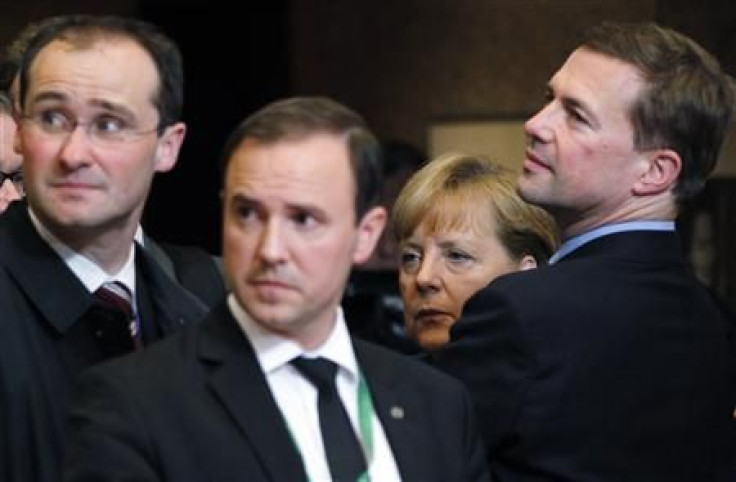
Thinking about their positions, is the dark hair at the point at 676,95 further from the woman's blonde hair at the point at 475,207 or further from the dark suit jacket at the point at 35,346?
the dark suit jacket at the point at 35,346

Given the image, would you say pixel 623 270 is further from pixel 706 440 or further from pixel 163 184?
pixel 163 184

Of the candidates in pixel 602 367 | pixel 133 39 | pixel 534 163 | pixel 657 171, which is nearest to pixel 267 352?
pixel 133 39

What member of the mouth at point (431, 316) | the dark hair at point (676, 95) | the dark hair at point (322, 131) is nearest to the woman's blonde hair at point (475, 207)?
the mouth at point (431, 316)

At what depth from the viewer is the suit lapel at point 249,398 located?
7.81 ft

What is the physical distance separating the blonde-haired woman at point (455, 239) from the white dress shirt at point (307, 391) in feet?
3.23

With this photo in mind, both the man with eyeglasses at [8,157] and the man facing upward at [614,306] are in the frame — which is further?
the man with eyeglasses at [8,157]

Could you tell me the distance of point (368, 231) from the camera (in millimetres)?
2514

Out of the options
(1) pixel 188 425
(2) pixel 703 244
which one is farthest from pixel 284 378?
(2) pixel 703 244

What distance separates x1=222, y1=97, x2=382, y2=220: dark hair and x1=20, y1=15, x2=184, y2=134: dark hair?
32 cm

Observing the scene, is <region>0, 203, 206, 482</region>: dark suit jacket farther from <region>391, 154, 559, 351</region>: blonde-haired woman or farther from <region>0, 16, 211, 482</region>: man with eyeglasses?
<region>391, 154, 559, 351</region>: blonde-haired woman

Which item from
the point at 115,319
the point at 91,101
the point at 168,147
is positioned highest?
the point at 91,101

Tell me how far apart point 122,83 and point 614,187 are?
943 millimetres

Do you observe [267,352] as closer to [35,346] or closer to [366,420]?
[366,420]

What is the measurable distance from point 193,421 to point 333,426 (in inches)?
7.6
